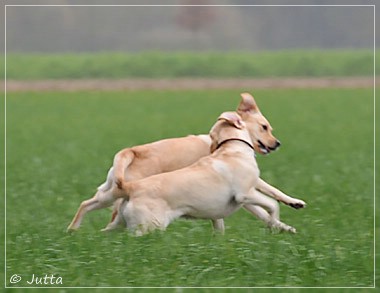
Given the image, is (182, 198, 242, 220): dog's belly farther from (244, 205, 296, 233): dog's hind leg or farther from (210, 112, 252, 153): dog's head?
(210, 112, 252, 153): dog's head

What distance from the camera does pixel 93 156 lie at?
1811cm

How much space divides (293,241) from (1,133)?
1549 centimetres

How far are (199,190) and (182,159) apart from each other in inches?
26.0

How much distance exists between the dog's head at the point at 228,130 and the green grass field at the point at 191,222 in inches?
32.0


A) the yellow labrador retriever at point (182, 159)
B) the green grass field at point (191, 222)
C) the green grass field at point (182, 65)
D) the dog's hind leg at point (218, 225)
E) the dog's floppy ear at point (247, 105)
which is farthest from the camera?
the green grass field at point (182, 65)

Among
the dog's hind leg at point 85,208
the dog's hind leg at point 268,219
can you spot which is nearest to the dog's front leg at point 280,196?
the dog's hind leg at point 268,219

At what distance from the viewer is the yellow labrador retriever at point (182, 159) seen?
9.29 m

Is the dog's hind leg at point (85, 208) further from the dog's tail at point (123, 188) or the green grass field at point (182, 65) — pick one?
the green grass field at point (182, 65)

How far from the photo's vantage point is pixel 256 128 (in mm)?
9562

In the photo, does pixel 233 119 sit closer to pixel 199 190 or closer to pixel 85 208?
pixel 199 190

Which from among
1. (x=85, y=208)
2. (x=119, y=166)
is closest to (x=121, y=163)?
(x=119, y=166)

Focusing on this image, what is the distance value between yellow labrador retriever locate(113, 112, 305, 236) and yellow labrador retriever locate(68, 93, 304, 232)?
0.19 meters

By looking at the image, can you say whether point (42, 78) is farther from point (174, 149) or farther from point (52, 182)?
point (174, 149)

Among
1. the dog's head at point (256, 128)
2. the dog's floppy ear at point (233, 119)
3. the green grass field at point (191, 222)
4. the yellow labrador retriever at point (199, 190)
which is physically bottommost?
the green grass field at point (191, 222)
